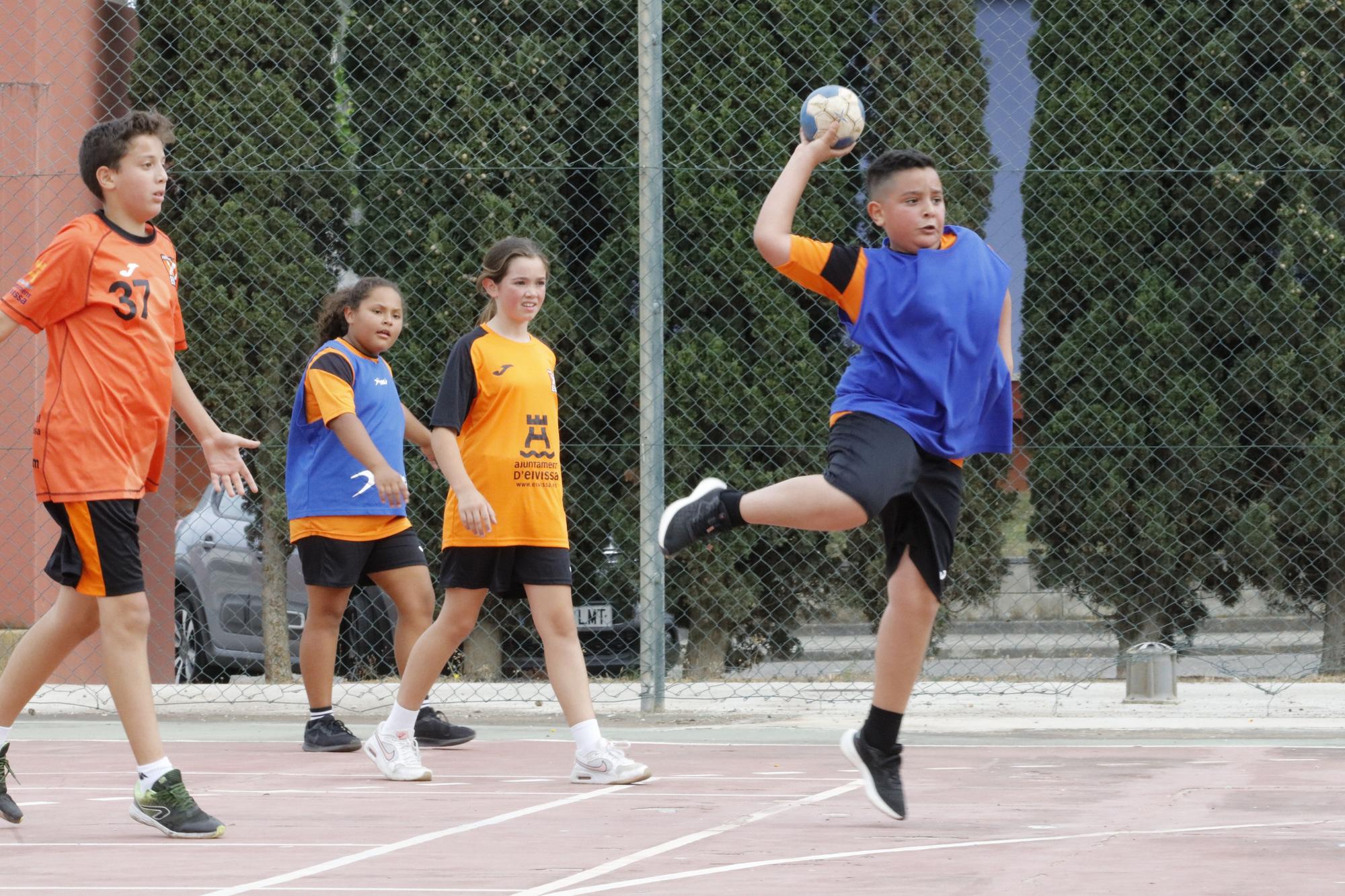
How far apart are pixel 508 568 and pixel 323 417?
1001mm

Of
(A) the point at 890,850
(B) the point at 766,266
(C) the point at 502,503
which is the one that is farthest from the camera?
(B) the point at 766,266

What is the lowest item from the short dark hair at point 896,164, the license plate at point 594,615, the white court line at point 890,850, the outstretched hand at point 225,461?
the white court line at point 890,850

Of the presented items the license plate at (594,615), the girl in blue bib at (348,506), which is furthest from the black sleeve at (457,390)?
the license plate at (594,615)

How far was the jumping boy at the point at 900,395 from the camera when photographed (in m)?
4.49

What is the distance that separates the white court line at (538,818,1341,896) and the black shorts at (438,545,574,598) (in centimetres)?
175

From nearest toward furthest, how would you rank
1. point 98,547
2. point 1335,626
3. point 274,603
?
point 98,547
point 1335,626
point 274,603

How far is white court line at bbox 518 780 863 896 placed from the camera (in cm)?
373

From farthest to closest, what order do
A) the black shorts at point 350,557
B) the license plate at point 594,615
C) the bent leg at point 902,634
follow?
1. the license plate at point 594,615
2. the black shorts at point 350,557
3. the bent leg at point 902,634

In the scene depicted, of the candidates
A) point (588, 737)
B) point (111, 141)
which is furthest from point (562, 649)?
point (111, 141)

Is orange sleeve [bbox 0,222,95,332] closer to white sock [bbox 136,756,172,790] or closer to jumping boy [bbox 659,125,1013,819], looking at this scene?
white sock [bbox 136,756,172,790]

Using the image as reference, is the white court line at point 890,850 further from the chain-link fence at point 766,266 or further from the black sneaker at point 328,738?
the chain-link fence at point 766,266

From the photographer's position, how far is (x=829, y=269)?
4539 mm

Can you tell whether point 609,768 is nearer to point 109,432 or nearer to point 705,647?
point 109,432

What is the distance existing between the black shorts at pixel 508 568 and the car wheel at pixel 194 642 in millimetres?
4710
